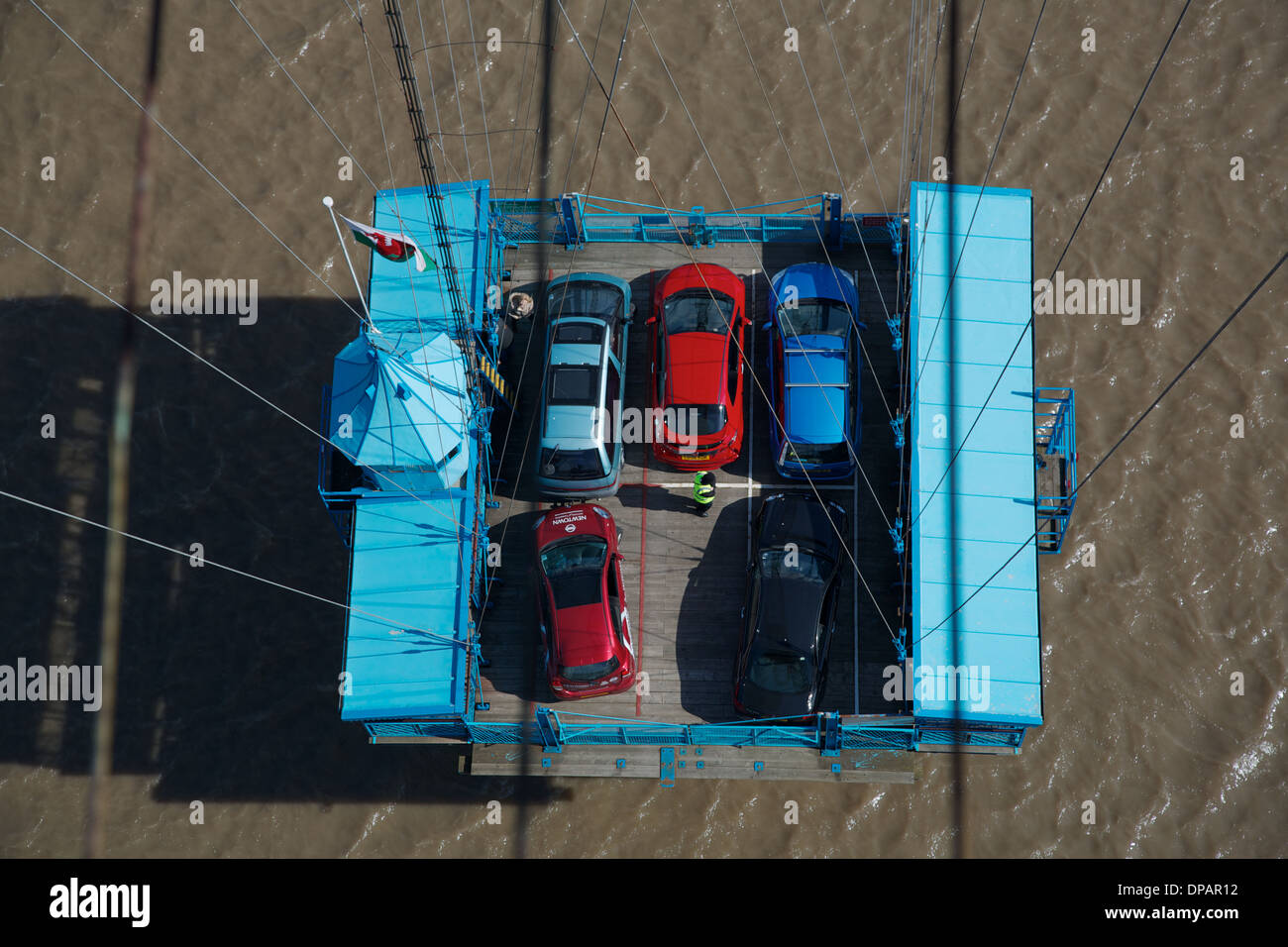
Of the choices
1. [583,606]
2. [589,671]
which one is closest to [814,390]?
[583,606]

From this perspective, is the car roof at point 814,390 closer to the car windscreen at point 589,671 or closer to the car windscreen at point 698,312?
the car windscreen at point 698,312

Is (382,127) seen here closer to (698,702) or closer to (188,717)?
(188,717)

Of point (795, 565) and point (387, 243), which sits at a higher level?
point (387, 243)

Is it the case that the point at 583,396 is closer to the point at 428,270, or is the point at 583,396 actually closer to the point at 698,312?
the point at 698,312

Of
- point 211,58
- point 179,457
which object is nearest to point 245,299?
point 179,457

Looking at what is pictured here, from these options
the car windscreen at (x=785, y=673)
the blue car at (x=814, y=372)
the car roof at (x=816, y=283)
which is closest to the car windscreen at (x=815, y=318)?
the blue car at (x=814, y=372)

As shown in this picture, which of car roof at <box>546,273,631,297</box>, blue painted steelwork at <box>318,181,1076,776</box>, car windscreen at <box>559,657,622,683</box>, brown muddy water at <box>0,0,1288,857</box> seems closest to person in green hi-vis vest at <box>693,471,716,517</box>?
car windscreen at <box>559,657,622,683</box>
